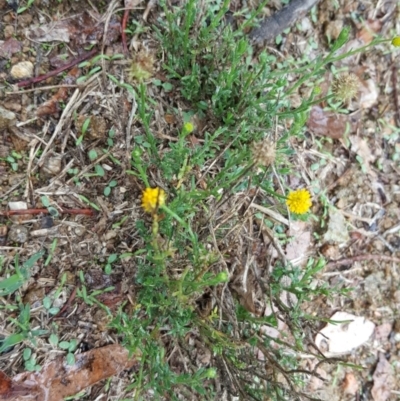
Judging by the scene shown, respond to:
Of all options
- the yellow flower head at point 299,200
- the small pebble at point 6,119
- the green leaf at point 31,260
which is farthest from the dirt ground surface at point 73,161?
the yellow flower head at point 299,200

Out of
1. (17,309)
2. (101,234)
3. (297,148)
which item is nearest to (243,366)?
(101,234)

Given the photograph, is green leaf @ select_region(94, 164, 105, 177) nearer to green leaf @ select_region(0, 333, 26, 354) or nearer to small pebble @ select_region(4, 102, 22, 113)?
small pebble @ select_region(4, 102, 22, 113)

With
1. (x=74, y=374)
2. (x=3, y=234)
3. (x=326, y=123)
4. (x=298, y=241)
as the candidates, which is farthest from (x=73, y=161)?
(x=326, y=123)

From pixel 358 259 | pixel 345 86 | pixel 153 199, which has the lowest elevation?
pixel 358 259

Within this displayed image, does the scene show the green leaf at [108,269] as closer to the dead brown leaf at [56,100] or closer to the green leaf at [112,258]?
the green leaf at [112,258]

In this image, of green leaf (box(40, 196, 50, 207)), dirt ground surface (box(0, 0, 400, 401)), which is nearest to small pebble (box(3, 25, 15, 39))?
dirt ground surface (box(0, 0, 400, 401))

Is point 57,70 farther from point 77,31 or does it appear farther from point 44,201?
point 44,201
